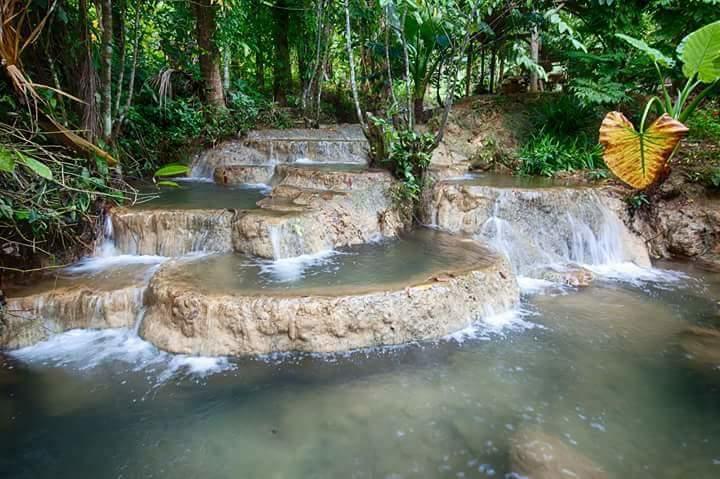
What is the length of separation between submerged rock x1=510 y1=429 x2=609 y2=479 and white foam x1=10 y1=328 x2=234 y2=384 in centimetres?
207

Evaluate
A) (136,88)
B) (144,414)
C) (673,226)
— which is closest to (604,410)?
(144,414)

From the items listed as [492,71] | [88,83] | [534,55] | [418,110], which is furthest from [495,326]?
[492,71]

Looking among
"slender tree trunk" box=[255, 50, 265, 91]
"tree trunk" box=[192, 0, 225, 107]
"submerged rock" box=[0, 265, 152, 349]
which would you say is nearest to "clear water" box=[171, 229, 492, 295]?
"submerged rock" box=[0, 265, 152, 349]

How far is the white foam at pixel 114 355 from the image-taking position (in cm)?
319

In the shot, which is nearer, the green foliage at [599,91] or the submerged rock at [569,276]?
the submerged rock at [569,276]

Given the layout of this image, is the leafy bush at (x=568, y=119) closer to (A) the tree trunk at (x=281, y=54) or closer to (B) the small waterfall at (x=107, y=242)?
(A) the tree trunk at (x=281, y=54)

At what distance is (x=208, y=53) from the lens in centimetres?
795

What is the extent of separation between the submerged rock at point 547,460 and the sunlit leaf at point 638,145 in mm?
3501

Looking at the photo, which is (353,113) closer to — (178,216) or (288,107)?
(288,107)

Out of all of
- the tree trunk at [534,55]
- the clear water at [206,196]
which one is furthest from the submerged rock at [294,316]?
the tree trunk at [534,55]

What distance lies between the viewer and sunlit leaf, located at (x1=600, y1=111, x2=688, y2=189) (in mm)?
4391

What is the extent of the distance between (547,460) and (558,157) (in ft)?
19.8

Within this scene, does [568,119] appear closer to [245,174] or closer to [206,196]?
[245,174]

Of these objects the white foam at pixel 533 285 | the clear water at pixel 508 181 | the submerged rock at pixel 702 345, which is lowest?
the submerged rock at pixel 702 345
